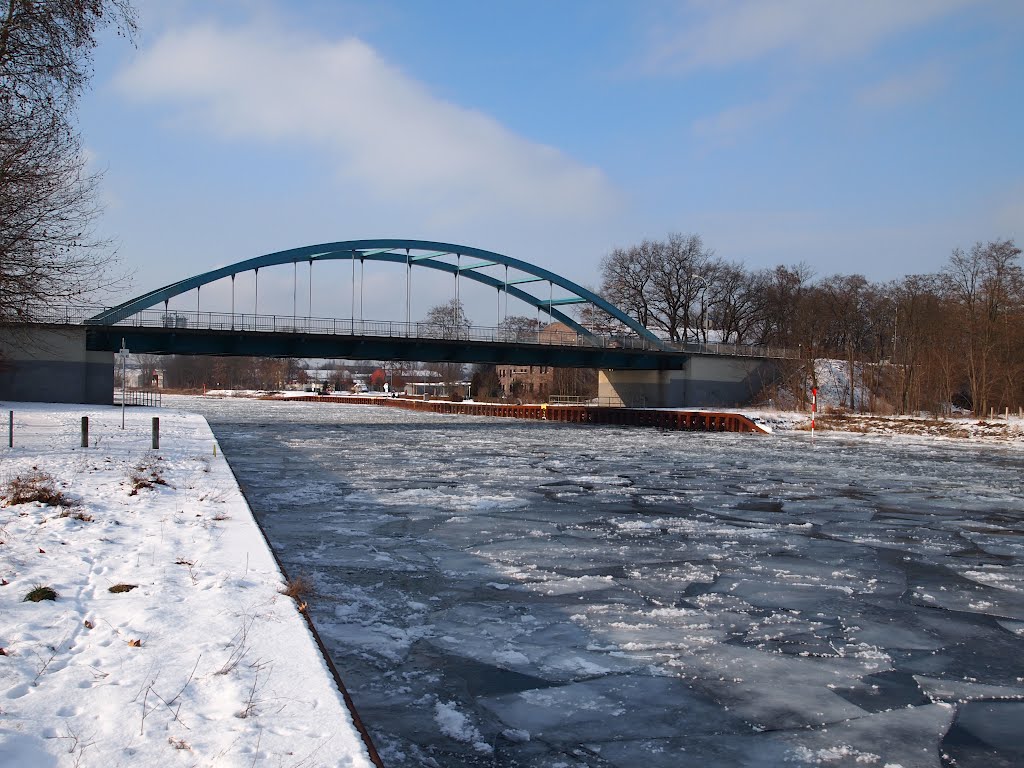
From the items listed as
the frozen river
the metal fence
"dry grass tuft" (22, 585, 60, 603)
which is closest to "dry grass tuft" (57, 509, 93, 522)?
the frozen river

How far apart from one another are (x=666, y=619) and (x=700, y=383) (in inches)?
2148

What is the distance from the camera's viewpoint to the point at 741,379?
62.3 m

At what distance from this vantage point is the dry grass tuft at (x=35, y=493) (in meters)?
10.4

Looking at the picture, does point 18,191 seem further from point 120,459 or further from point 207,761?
point 207,761

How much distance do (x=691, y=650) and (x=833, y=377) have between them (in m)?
63.1

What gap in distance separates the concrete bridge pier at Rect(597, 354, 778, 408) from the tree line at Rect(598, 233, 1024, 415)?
2.66 metres

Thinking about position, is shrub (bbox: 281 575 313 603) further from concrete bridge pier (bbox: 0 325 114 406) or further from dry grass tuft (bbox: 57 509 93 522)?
concrete bridge pier (bbox: 0 325 114 406)

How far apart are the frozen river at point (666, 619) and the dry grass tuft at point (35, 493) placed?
108 inches

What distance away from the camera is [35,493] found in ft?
35.0

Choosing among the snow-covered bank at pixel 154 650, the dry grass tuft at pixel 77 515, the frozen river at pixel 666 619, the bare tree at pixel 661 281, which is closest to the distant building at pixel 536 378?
the bare tree at pixel 661 281

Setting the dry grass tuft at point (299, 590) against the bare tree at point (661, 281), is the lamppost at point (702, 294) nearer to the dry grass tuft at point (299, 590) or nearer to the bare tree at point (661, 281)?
the bare tree at point (661, 281)

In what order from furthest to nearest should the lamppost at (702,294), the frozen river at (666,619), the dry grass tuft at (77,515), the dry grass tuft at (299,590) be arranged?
the lamppost at (702,294) < the dry grass tuft at (77,515) < the dry grass tuft at (299,590) < the frozen river at (666,619)

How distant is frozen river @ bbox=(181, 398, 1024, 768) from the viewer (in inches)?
195

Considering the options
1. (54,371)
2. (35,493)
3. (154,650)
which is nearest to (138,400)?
(54,371)
